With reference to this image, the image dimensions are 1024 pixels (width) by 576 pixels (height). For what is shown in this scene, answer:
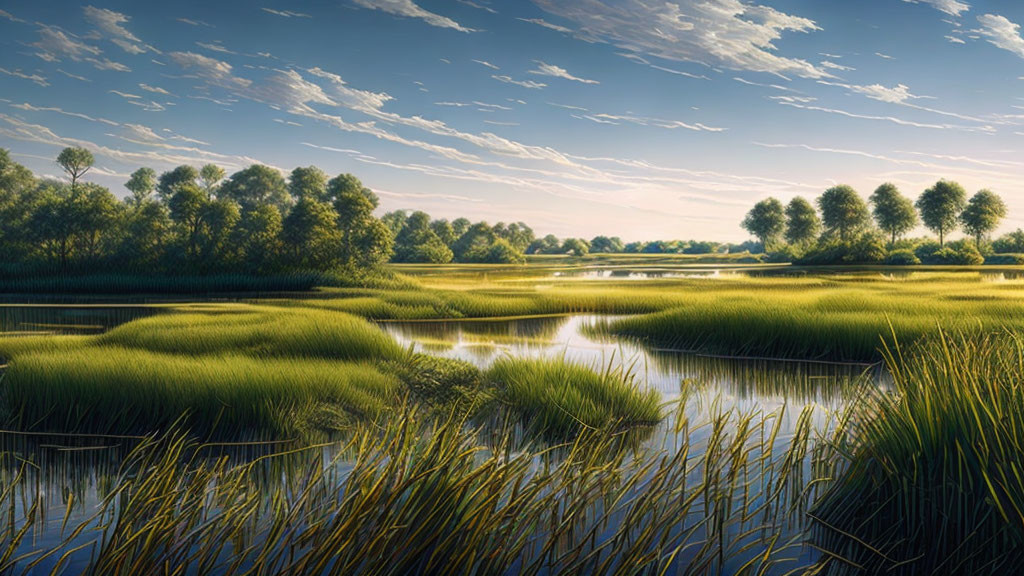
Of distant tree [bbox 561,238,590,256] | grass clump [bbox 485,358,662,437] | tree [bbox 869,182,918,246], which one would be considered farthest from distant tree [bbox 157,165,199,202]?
tree [bbox 869,182,918,246]

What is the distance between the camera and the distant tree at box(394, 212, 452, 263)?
74.1 m

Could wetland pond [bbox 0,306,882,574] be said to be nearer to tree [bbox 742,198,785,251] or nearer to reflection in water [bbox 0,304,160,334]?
reflection in water [bbox 0,304,160,334]

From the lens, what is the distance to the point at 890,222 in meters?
78.6

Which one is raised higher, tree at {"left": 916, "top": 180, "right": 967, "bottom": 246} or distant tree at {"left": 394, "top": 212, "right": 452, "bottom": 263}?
tree at {"left": 916, "top": 180, "right": 967, "bottom": 246}

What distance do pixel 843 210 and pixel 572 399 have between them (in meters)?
83.4

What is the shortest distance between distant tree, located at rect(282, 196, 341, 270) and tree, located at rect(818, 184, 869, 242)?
65.9 metres

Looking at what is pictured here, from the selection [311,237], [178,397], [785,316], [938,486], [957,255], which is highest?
[957,255]

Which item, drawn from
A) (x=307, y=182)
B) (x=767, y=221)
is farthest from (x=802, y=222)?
(x=307, y=182)

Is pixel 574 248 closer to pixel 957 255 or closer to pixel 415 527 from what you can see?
pixel 957 255

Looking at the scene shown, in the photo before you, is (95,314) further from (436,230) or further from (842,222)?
(842,222)

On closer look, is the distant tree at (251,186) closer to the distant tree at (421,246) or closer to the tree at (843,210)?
the distant tree at (421,246)

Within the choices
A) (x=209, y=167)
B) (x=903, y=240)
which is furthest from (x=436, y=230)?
(x=903, y=240)

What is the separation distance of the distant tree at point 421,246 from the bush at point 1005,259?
191 feet

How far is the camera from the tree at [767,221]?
347ft
